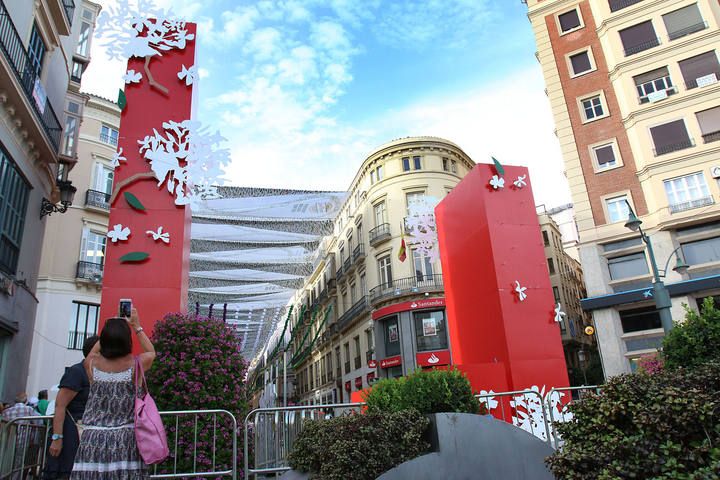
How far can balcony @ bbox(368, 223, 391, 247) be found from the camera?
104 feet

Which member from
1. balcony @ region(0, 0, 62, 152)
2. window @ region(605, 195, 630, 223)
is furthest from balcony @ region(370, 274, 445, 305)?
balcony @ region(0, 0, 62, 152)

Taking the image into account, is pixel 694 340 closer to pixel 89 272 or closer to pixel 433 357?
pixel 433 357

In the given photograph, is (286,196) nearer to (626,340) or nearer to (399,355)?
(399,355)

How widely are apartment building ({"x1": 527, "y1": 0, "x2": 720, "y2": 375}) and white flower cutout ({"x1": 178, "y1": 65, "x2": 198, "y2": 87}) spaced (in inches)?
717

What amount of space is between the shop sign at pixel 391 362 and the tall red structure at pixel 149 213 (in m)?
20.1

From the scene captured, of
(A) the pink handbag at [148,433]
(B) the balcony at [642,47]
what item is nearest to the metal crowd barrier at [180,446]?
(A) the pink handbag at [148,433]

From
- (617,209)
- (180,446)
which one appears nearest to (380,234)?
(617,209)

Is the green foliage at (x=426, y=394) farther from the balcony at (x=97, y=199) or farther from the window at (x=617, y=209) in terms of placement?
the window at (x=617, y=209)

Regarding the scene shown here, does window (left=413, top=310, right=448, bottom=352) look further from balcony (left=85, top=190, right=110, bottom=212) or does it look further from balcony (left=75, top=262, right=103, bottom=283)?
balcony (left=85, top=190, right=110, bottom=212)

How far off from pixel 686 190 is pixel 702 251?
269 centimetres

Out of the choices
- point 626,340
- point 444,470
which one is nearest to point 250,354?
point 626,340

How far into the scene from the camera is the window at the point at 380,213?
1289 inches

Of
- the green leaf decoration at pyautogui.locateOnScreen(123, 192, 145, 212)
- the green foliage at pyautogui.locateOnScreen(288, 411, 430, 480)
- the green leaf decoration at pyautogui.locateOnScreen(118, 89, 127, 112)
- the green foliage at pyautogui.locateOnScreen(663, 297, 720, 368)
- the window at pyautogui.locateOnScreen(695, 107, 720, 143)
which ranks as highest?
the window at pyautogui.locateOnScreen(695, 107, 720, 143)

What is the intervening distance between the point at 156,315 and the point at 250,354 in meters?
49.4
